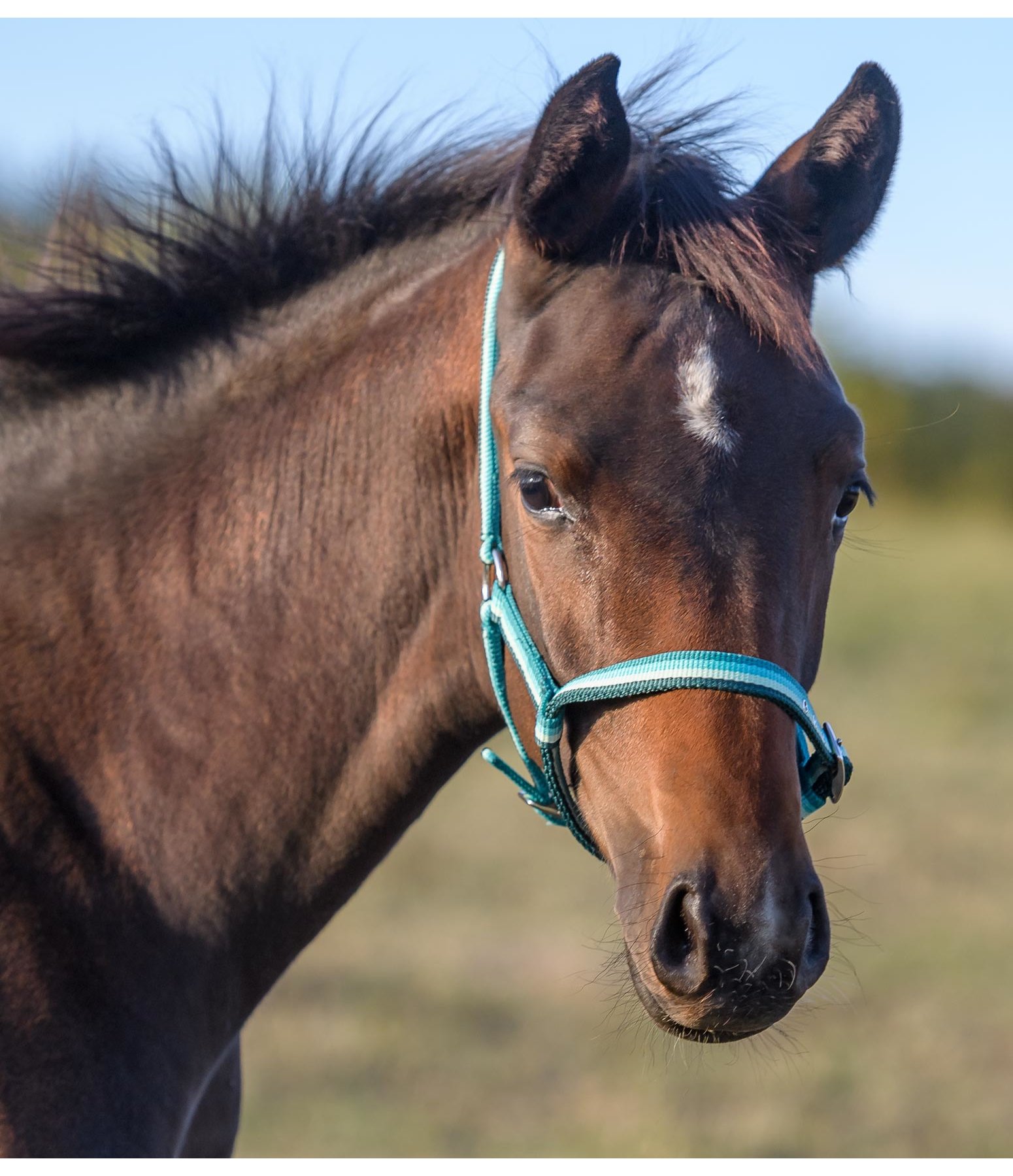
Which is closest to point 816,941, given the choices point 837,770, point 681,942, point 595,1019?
point 681,942

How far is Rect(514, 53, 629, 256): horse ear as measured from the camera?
2.05 meters

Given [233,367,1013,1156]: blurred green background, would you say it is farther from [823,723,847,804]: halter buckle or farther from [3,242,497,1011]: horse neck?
[3,242,497,1011]: horse neck

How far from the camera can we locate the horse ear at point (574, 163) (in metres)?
2.05

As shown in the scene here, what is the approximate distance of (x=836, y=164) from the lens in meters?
2.32

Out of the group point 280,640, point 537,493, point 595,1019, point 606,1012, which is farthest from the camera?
point 595,1019

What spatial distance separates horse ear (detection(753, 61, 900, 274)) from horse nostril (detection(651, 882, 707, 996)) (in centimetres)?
121

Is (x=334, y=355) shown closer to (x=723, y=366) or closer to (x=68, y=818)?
(x=723, y=366)

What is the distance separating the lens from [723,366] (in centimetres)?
199

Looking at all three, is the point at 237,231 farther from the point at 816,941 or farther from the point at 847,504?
the point at 816,941

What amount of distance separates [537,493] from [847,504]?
56 centimetres

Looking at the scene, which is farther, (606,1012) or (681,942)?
(606,1012)

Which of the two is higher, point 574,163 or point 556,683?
point 574,163

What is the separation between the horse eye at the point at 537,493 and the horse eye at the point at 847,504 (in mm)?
507

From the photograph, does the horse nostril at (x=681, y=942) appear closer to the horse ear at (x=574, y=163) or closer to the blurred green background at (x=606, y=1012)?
the blurred green background at (x=606, y=1012)
